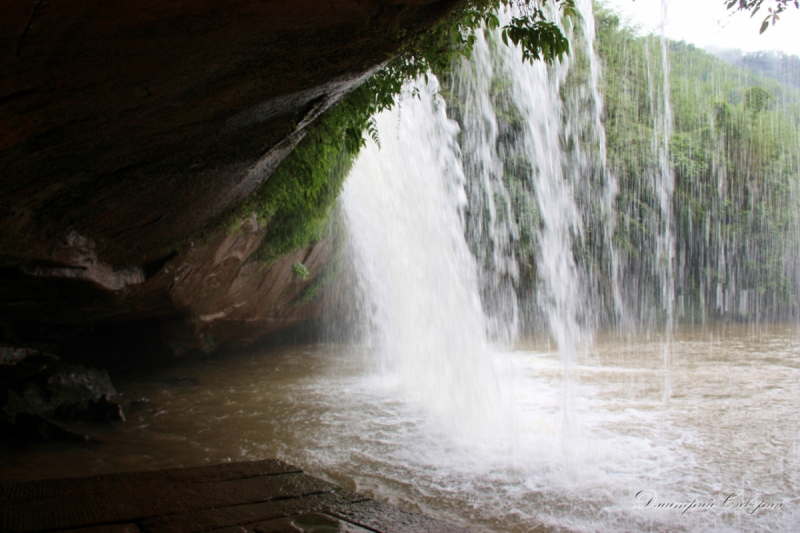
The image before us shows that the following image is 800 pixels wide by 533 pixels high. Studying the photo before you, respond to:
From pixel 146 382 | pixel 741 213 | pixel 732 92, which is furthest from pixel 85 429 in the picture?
pixel 732 92

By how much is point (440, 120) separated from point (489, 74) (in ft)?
14.3

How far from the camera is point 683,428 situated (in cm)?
584

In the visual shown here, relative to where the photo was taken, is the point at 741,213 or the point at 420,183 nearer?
the point at 420,183

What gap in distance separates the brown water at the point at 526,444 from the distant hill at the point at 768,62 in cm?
2089

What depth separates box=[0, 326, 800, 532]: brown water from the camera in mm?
3980

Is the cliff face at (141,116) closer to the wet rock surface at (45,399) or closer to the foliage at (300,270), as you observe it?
the wet rock surface at (45,399)

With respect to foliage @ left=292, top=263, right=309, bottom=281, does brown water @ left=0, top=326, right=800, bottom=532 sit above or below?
below

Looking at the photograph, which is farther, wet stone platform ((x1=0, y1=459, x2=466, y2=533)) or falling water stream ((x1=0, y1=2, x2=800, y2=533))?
falling water stream ((x1=0, y1=2, x2=800, y2=533))

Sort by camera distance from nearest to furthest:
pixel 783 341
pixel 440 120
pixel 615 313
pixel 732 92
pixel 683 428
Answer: pixel 683 428 < pixel 440 120 < pixel 783 341 < pixel 615 313 < pixel 732 92

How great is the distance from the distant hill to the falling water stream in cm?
993

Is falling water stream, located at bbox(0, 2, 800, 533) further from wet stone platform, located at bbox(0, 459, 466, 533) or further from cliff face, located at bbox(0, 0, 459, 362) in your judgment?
cliff face, located at bbox(0, 0, 459, 362)

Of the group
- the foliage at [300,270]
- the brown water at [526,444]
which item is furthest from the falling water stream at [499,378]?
the foliage at [300,270]

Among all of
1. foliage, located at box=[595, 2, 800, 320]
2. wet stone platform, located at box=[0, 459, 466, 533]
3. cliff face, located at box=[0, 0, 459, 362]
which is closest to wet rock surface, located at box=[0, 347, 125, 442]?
cliff face, located at box=[0, 0, 459, 362]

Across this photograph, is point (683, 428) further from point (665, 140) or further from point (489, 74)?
point (665, 140)
